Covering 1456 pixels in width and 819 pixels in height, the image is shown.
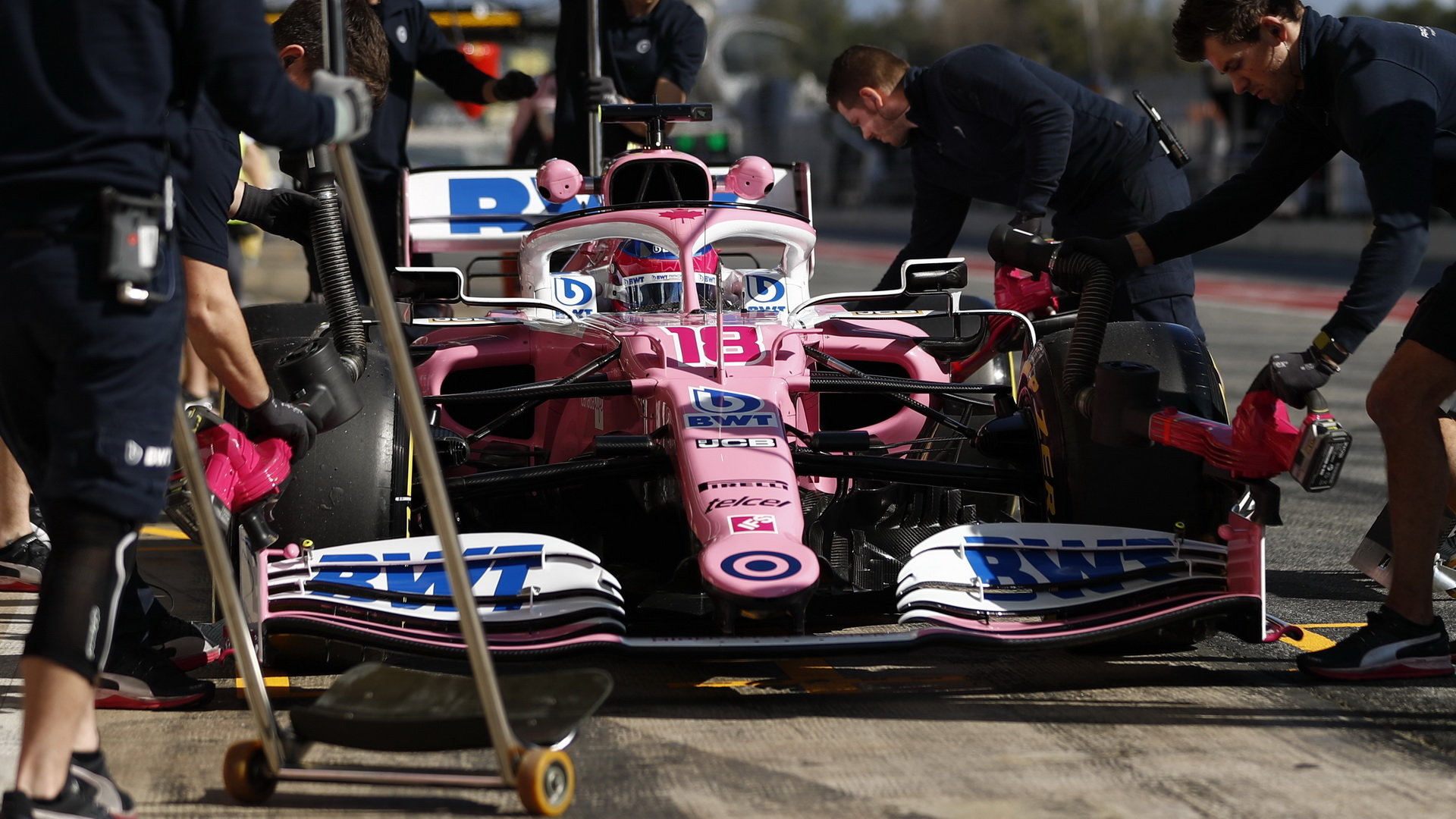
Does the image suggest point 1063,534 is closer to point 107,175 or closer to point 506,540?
point 506,540

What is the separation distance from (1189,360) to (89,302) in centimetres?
323

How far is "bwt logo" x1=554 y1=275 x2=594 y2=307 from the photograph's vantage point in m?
5.90

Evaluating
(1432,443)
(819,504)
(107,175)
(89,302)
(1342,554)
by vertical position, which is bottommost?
(1342,554)

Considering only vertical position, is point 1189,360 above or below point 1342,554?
above

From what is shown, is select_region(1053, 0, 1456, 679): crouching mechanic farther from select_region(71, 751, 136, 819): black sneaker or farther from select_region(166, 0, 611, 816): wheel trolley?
select_region(71, 751, 136, 819): black sneaker

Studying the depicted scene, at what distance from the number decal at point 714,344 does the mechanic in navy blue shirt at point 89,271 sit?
1904 millimetres

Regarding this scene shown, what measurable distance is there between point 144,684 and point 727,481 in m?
1.57

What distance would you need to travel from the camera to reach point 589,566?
419cm

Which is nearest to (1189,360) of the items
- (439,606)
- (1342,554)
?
(1342,554)

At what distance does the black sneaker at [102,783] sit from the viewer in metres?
3.22

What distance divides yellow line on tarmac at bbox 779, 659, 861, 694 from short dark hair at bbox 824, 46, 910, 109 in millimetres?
2917

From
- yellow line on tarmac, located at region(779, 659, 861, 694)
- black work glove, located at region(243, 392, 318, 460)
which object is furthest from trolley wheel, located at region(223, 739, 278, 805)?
yellow line on tarmac, located at region(779, 659, 861, 694)

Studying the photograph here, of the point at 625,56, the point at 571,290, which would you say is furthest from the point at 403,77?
the point at 571,290

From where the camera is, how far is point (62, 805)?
10.2ft
